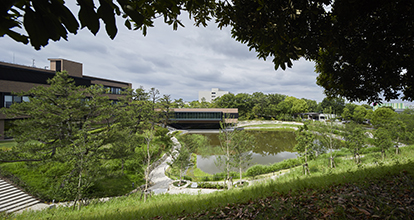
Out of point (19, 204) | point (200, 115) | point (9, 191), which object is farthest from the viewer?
point (200, 115)

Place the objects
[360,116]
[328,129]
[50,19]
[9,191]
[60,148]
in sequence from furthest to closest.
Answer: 1. [360,116]
2. [328,129]
3. [60,148]
4. [9,191]
5. [50,19]

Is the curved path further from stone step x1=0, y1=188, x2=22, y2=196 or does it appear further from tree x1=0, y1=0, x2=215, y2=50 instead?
tree x1=0, y1=0, x2=215, y2=50

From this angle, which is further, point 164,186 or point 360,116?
point 360,116

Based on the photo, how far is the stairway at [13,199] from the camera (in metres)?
8.38

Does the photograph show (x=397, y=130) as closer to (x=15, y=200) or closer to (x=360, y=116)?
(x=360, y=116)

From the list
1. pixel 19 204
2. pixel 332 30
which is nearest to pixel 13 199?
pixel 19 204

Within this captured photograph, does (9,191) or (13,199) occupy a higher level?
(9,191)

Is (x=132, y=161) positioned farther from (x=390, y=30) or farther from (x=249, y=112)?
(x=249, y=112)

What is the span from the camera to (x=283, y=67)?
253 centimetres

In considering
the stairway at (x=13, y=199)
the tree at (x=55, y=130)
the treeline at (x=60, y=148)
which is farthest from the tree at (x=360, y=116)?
the stairway at (x=13, y=199)

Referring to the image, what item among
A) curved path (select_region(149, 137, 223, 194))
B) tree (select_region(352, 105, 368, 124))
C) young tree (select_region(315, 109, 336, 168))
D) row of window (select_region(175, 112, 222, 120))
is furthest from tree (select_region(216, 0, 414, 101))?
tree (select_region(352, 105, 368, 124))

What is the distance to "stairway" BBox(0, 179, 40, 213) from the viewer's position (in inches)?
330

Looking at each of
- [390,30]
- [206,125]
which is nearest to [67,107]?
[390,30]

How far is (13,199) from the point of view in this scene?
8.90m
